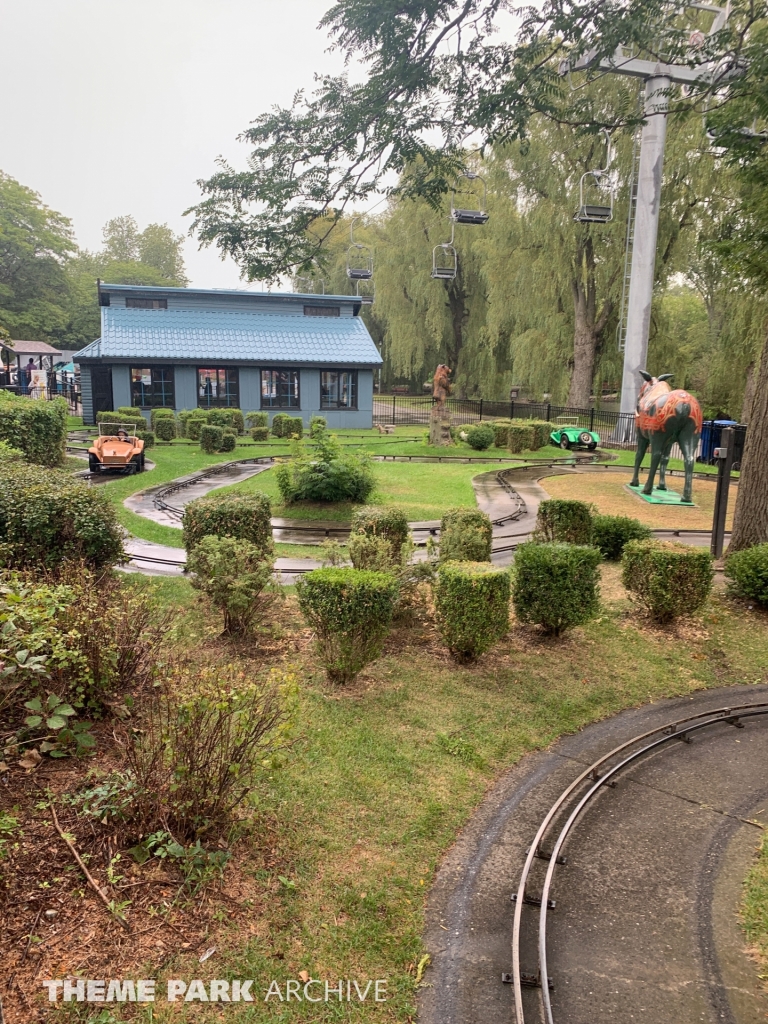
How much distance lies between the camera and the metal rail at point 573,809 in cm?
383

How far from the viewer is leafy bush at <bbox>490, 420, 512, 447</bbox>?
28.3m

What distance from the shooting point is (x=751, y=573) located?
1019cm

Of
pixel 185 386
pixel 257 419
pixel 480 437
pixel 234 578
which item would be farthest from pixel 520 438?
pixel 234 578

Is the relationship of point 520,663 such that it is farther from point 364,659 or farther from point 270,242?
point 270,242

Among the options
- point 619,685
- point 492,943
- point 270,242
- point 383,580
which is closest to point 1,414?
point 270,242

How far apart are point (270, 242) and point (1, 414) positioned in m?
10.5

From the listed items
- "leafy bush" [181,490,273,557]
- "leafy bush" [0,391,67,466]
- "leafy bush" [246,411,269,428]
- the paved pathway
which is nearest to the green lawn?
the paved pathway

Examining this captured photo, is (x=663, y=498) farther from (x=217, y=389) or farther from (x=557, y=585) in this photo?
(x=217, y=389)

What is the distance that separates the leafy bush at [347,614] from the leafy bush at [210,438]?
61.6 ft

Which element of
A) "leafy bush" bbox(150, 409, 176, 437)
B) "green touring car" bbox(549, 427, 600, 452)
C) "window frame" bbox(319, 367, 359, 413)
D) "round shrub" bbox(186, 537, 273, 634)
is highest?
"window frame" bbox(319, 367, 359, 413)

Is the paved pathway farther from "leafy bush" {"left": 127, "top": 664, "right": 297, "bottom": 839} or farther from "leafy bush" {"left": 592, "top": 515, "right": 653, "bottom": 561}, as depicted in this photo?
"leafy bush" {"left": 592, "top": 515, "right": 653, "bottom": 561}

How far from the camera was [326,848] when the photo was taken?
4.83 metres

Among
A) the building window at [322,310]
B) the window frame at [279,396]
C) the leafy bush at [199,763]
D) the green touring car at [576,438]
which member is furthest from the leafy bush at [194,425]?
the leafy bush at [199,763]

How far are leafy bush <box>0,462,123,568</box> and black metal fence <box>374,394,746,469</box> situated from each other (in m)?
20.4
